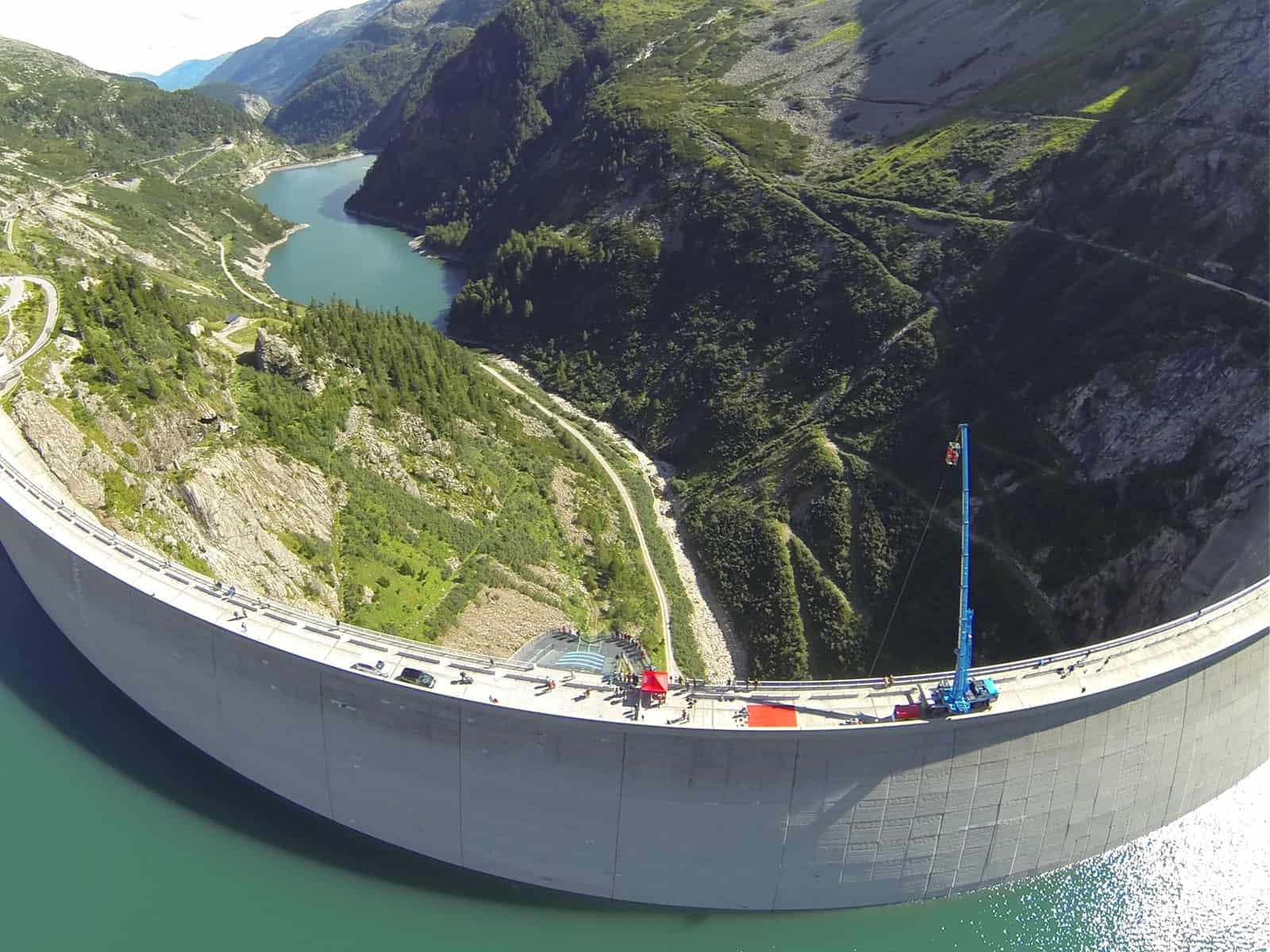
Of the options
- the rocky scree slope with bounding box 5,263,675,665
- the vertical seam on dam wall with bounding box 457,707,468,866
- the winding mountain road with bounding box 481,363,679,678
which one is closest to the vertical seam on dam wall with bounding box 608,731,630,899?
the vertical seam on dam wall with bounding box 457,707,468,866

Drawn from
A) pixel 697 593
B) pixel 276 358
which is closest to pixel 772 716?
pixel 697 593

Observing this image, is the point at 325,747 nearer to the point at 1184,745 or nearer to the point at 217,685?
the point at 217,685

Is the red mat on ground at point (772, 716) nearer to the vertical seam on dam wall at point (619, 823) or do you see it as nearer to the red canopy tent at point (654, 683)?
the red canopy tent at point (654, 683)

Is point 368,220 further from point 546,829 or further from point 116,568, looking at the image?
point 546,829

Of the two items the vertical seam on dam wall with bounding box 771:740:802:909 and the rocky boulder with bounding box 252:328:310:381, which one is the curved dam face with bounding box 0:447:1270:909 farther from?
Result: the rocky boulder with bounding box 252:328:310:381

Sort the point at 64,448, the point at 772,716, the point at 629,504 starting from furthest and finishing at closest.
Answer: the point at 629,504, the point at 64,448, the point at 772,716

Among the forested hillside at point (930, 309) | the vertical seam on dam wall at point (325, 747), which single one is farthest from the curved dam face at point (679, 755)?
the forested hillside at point (930, 309)
